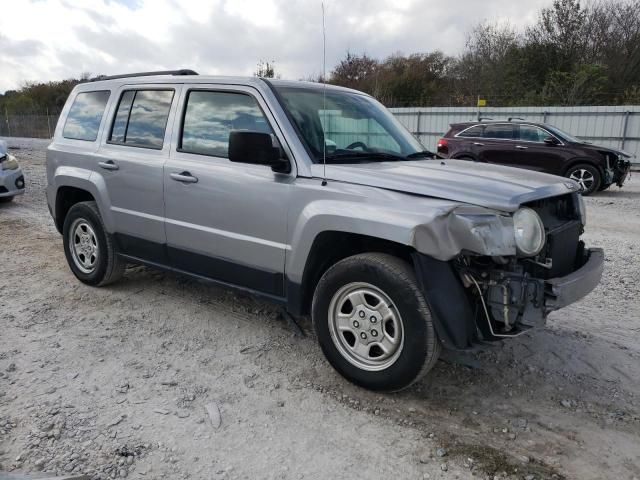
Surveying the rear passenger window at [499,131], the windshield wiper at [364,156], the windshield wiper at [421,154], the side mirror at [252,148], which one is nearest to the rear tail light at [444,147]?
the rear passenger window at [499,131]

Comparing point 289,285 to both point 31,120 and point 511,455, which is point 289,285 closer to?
point 511,455

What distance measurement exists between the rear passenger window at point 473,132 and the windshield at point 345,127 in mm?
9103

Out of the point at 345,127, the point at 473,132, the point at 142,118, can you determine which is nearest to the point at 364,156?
the point at 345,127

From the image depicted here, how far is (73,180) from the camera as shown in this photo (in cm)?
494

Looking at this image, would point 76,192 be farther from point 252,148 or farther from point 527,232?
point 527,232

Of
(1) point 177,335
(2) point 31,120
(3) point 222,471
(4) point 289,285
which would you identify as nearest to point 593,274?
(4) point 289,285

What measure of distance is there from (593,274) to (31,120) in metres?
44.5

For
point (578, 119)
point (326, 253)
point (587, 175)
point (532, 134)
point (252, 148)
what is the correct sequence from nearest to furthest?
point (252, 148) → point (326, 253) → point (587, 175) → point (532, 134) → point (578, 119)

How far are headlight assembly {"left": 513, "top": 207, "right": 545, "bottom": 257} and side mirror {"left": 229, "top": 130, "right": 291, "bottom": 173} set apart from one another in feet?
5.00

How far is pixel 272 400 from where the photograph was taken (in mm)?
3209

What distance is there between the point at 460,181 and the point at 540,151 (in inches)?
391

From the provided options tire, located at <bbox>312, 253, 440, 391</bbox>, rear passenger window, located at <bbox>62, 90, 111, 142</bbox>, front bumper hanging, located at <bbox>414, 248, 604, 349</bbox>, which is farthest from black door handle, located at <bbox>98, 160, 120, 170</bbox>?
front bumper hanging, located at <bbox>414, 248, 604, 349</bbox>

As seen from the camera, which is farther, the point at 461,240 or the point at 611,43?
the point at 611,43

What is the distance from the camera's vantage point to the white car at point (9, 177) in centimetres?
908
